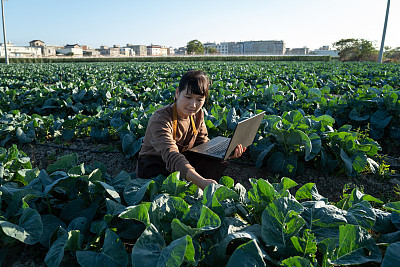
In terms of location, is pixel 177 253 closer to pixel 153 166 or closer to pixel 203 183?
pixel 203 183

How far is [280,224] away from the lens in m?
1.27

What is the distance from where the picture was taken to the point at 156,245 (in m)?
1.19

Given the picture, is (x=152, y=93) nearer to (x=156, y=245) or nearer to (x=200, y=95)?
(x=200, y=95)

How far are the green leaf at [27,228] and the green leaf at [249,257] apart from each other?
1.07 meters

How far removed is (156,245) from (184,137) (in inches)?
65.1

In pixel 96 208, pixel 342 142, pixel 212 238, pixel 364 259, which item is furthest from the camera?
Result: pixel 342 142

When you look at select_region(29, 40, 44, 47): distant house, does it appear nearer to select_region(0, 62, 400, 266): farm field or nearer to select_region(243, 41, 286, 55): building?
select_region(243, 41, 286, 55): building

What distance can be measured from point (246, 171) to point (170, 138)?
4.88 feet

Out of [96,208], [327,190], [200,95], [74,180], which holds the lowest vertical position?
[327,190]

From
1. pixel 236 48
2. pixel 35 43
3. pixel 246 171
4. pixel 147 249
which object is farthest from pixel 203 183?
pixel 236 48

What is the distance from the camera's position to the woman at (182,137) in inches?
86.4

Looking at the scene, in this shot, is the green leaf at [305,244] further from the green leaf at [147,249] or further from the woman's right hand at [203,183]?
the woman's right hand at [203,183]

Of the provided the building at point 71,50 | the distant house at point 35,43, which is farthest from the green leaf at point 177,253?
the distant house at point 35,43

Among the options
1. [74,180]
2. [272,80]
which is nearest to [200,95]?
[74,180]
